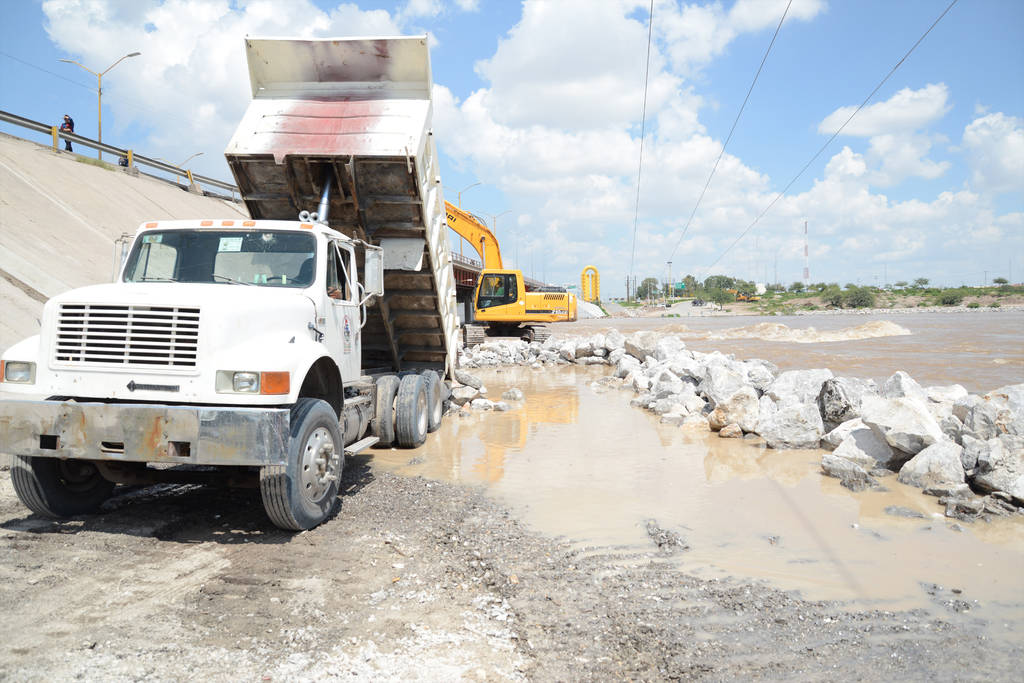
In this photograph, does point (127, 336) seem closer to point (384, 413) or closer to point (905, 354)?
point (384, 413)

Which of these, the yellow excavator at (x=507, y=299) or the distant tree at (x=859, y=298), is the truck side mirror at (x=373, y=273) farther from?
the distant tree at (x=859, y=298)

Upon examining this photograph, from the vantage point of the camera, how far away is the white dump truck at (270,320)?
14.0 feet

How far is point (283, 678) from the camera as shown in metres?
2.86

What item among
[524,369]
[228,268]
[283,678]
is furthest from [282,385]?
[524,369]

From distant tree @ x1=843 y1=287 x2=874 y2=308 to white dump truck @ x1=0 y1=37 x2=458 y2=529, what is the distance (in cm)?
8377

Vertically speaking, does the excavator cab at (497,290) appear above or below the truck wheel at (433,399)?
above

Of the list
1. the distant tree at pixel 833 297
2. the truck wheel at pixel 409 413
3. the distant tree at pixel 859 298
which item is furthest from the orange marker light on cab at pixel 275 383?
the distant tree at pixel 833 297

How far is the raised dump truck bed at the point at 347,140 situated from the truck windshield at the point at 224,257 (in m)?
1.87

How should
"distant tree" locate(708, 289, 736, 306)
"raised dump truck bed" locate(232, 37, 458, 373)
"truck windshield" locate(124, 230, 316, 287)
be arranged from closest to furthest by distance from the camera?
1. "truck windshield" locate(124, 230, 316, 287)
2. "raised dump truck bed" locate(232, 37, 458, 373)
3. "distant tree" locate(708, 289, 736, 306)

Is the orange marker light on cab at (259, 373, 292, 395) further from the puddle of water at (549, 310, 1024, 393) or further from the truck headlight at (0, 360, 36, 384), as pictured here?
the puddle of water at (549, 310, 1024, 393)

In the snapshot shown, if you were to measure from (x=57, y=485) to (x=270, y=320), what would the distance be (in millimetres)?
2028

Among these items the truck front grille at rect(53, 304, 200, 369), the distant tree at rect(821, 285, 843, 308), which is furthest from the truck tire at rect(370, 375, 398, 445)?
the distant tree at rect(821, 285, 843, 308)

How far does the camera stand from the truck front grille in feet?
14.1

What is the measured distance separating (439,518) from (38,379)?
3.08 m
